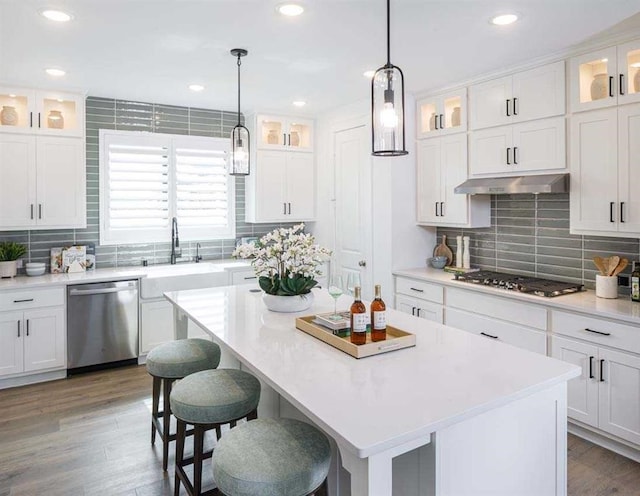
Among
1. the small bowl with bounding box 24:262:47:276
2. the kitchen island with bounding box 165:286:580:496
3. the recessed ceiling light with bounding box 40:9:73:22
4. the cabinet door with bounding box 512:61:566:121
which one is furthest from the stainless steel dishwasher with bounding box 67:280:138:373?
the cabinet door with bounding box 512:61:566:121

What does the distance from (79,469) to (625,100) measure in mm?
3947

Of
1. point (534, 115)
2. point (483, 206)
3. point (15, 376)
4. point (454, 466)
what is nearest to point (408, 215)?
point (483, 206)

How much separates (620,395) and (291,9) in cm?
292

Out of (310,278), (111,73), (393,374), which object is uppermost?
(111,73)

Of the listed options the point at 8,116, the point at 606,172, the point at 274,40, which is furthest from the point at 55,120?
the point at 606,172

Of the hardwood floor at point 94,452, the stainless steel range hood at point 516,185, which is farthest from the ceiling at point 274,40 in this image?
the hardwood floor at point 94,452

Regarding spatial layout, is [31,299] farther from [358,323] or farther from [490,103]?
[490,103]

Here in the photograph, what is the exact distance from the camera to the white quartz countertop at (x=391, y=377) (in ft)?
4.45

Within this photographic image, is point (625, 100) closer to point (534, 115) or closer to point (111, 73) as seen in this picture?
point (534, 115)

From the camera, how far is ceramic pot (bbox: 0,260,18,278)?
4051mm

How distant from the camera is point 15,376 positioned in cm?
389

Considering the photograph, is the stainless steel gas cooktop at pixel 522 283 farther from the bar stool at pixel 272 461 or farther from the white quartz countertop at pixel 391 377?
the bar stool at pixel 272 461

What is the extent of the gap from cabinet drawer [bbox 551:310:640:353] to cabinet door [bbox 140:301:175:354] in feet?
10.9

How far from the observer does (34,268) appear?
4.21 metres
